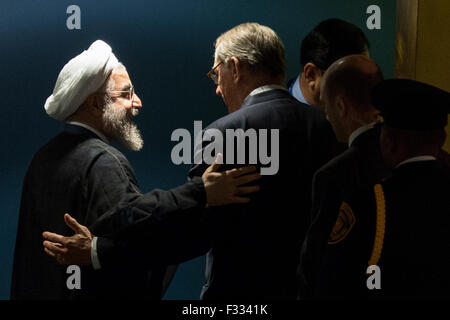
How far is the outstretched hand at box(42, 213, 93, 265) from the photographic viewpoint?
3234 mm

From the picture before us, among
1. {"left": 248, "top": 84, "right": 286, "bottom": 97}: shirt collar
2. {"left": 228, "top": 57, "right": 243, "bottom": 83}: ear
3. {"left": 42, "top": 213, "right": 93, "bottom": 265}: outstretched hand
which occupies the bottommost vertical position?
{"left": 42, "top": 213, "right": 93, "bottom": 265}: outstretched hand

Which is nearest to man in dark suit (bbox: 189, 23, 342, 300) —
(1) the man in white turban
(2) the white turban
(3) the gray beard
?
(1) the man in white turban

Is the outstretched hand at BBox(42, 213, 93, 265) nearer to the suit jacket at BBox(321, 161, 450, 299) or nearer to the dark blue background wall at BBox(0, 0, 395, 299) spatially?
the dark blue background wall at BBox(0, 0, 395, 299)

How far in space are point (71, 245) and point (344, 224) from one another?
4.08 ft

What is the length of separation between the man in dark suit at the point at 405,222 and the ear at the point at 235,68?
29.5 inches

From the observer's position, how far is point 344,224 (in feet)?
8.59

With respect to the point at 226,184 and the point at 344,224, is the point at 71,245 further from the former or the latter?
the point at 344,224

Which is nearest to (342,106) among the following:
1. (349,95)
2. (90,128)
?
(349,95)

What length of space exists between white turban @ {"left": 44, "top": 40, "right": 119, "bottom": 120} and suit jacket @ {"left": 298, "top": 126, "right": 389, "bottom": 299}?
1047 mm

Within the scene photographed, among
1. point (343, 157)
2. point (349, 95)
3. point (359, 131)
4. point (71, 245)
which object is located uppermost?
point (349, 95)

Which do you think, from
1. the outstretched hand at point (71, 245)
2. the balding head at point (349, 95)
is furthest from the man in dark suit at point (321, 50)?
the outstretched hand at point (71, 245)

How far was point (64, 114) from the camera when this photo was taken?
338 cm

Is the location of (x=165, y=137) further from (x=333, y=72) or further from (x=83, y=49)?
(x=333, y=72)

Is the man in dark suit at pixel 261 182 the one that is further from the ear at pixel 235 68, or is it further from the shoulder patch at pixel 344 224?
the shoulder patch at pixel 344 224
